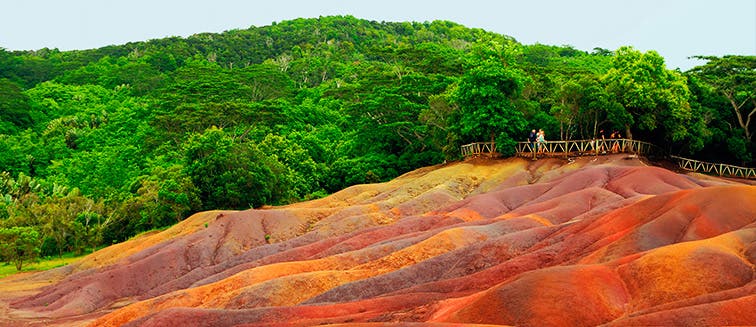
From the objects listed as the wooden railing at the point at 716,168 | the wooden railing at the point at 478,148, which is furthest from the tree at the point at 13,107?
the wooden railing at the point at 716,168

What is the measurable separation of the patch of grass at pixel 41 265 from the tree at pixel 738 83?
60434 millimetres

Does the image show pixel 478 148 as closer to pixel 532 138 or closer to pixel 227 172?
pixel 532 138

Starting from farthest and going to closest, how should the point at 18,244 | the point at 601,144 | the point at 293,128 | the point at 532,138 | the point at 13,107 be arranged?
the point at 13,107 < the point at 293,128 < the point at 532,138 < the point at 601,144 < the point at 18,244

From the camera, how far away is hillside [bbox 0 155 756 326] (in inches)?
938

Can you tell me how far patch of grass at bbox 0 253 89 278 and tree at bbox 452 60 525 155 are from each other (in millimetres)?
35519

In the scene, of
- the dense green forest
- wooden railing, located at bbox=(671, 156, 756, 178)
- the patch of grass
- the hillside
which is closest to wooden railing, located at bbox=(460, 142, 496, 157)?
→ the dense green forest

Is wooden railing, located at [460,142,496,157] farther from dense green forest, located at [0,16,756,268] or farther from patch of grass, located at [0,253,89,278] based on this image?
patch of grass, located at [0,253,89,278]

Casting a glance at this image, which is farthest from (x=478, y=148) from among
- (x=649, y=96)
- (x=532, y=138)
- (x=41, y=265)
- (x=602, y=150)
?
(x=41, y=265)

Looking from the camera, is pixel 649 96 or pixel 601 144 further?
pixel 649 96

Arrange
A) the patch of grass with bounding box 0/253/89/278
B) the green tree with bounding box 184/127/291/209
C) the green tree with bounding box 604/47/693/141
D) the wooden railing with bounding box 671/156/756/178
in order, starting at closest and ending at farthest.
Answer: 1. the patch of grass with bounding box 0/253/89/278
2. the green tree with bounding box 184/127/291/209
3. the green tree with bounding box 604/47/693/141
4. the wooden railing with bounding box 671/156/756/178

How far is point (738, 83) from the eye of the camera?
7238 centimetres

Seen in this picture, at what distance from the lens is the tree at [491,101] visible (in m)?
65.8

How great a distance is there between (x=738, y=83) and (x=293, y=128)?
47764 millimetres

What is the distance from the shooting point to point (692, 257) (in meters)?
24.9
